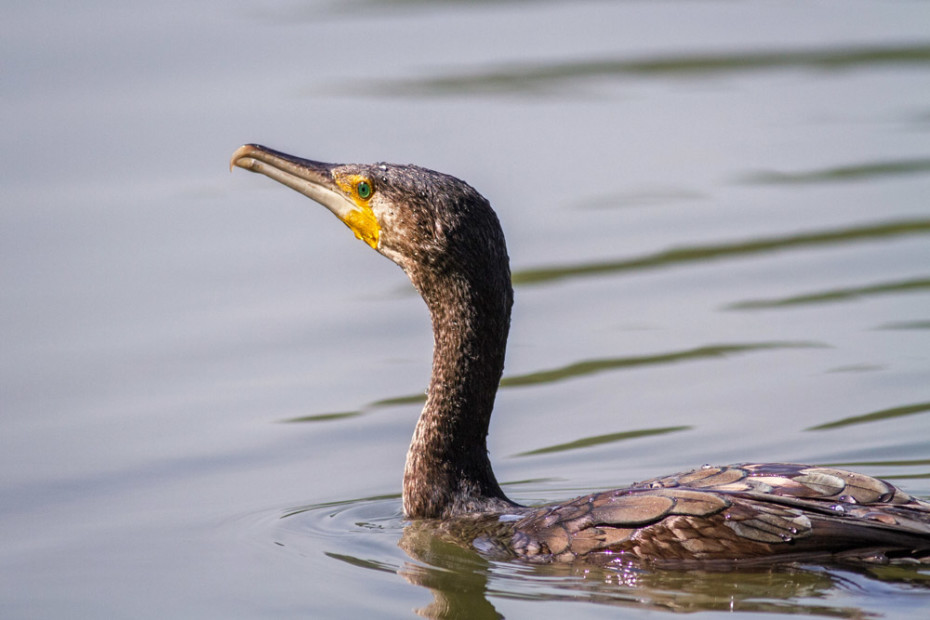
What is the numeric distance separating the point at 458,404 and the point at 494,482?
0.38 metres

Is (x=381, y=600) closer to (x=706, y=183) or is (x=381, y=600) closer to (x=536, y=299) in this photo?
(x=536, y=299)

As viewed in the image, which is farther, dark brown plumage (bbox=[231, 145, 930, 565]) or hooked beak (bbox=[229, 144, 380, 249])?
hooked beak (bbox=[229, 144, 380, 249])

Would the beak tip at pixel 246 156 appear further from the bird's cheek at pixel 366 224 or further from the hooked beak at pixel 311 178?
the bird's cheek at pixel 366 224

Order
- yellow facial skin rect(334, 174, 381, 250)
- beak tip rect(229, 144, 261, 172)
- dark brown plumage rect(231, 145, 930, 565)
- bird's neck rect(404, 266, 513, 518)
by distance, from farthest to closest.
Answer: beak tip rect(229, 144, 261, 172) → yellow facial skin rect(334, 174, 381, 250) → bird's neck rect(404, 266, 513, 518) → dark brown plumage rect(231, 145, 930, 565)

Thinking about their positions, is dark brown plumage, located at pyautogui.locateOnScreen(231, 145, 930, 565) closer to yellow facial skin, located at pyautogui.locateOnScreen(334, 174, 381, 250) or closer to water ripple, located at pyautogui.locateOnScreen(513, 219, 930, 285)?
yellow facial skin, located at pyautogui.locateOnScreen(334, 174, 381, 250)

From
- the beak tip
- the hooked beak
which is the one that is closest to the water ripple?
the hooked beak

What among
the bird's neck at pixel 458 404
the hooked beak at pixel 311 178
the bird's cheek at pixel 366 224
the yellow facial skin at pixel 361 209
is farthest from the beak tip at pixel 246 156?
the bird's neck at pixel 458 404

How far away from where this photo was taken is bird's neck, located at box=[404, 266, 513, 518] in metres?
6.83

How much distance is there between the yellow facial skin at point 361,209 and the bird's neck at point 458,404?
331 mm

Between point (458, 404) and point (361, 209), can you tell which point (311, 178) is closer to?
point (361, 209)

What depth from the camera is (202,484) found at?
773 cm

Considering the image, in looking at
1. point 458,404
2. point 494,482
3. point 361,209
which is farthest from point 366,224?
point 494,482

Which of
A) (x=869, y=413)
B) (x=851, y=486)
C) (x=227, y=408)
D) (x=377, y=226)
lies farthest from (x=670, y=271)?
(x=851, y=486)

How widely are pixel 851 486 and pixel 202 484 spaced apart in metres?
3.24
